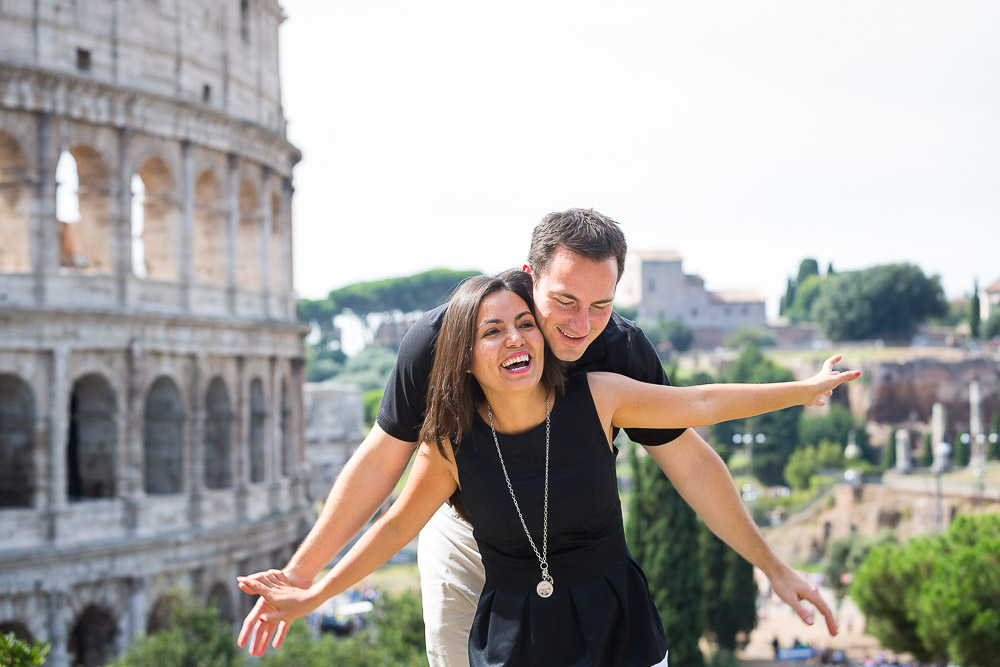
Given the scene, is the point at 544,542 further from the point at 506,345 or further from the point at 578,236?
the point at 578,236

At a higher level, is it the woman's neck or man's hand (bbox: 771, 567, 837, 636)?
the woman's neck

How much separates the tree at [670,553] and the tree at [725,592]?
6537 mm

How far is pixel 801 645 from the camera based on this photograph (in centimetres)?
2839

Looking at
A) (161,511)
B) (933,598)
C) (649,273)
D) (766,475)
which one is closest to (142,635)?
(161,511)

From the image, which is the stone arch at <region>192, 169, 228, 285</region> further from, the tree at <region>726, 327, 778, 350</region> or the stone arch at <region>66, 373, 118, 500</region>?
the tree at <region>726, 327, 778, 350</region>

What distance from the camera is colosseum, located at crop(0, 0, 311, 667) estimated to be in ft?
55.8

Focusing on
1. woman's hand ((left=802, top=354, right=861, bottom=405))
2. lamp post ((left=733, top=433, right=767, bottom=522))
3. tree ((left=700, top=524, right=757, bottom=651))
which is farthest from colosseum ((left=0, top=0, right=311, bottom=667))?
lamp post ((left=733, top=433, right=767, bottom=522))

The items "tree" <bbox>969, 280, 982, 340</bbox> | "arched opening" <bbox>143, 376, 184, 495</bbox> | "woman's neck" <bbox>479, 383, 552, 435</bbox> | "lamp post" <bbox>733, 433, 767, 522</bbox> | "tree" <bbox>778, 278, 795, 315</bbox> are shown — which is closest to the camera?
"woman's neck" <bbox>479, 383, 552, 435</bbox>

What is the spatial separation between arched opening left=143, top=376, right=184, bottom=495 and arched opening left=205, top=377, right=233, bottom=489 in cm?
85

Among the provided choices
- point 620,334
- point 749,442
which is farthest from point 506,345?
point 749,442

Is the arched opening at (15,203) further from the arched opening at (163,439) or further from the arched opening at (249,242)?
the arched opening at (249,242)

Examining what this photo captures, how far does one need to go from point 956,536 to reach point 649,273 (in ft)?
217

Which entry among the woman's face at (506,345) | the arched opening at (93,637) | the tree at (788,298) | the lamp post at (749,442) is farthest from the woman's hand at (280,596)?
the tree at (788,298)

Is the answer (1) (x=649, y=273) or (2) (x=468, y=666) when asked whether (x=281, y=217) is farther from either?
(1) (x=649, y=273)
